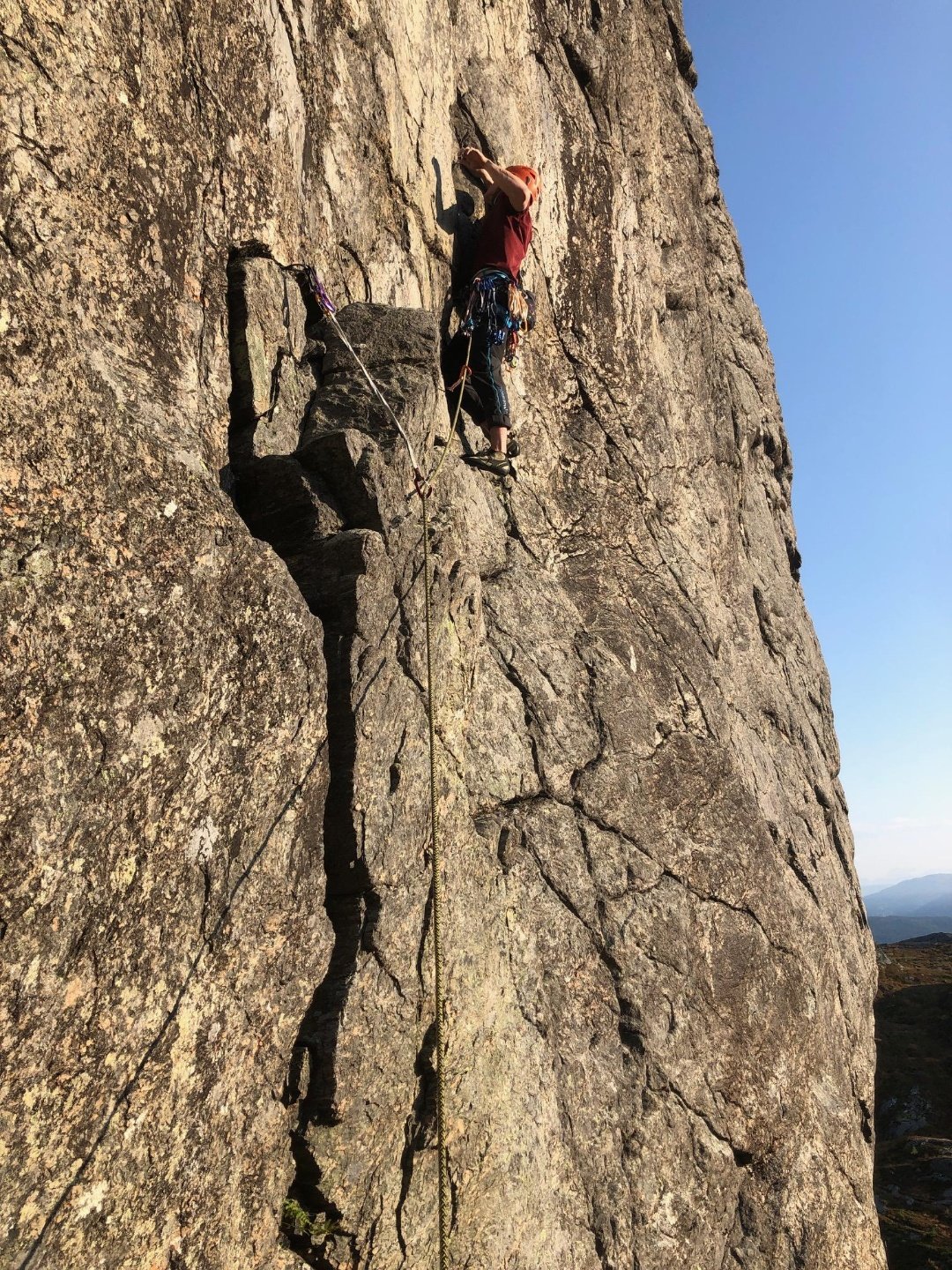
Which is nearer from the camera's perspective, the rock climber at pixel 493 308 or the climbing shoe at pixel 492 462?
the climbing shoe at pixel 492 462

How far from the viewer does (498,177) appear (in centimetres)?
1041

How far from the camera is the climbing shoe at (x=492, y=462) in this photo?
958 cm

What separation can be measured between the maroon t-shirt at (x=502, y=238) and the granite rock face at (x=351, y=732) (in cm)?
35

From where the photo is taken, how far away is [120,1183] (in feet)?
14.9

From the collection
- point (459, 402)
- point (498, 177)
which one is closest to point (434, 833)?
point (459, 402)

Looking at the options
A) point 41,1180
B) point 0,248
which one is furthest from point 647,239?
point 41,1180

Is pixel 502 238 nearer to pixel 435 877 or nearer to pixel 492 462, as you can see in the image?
pixel 492 462

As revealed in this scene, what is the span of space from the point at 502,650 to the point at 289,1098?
4316mm

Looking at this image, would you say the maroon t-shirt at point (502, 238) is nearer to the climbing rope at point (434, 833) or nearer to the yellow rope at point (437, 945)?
the climbing rope at point (434, 833)

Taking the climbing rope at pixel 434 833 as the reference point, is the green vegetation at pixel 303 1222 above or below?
below

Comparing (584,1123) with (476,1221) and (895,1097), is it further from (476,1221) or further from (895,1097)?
(895,1097)

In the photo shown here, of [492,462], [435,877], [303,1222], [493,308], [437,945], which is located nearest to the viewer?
[303,1222]

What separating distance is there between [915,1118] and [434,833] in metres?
32.1

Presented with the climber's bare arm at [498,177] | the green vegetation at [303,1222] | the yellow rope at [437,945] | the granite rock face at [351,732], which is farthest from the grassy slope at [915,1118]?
the climber's bare arm at [498,177]
